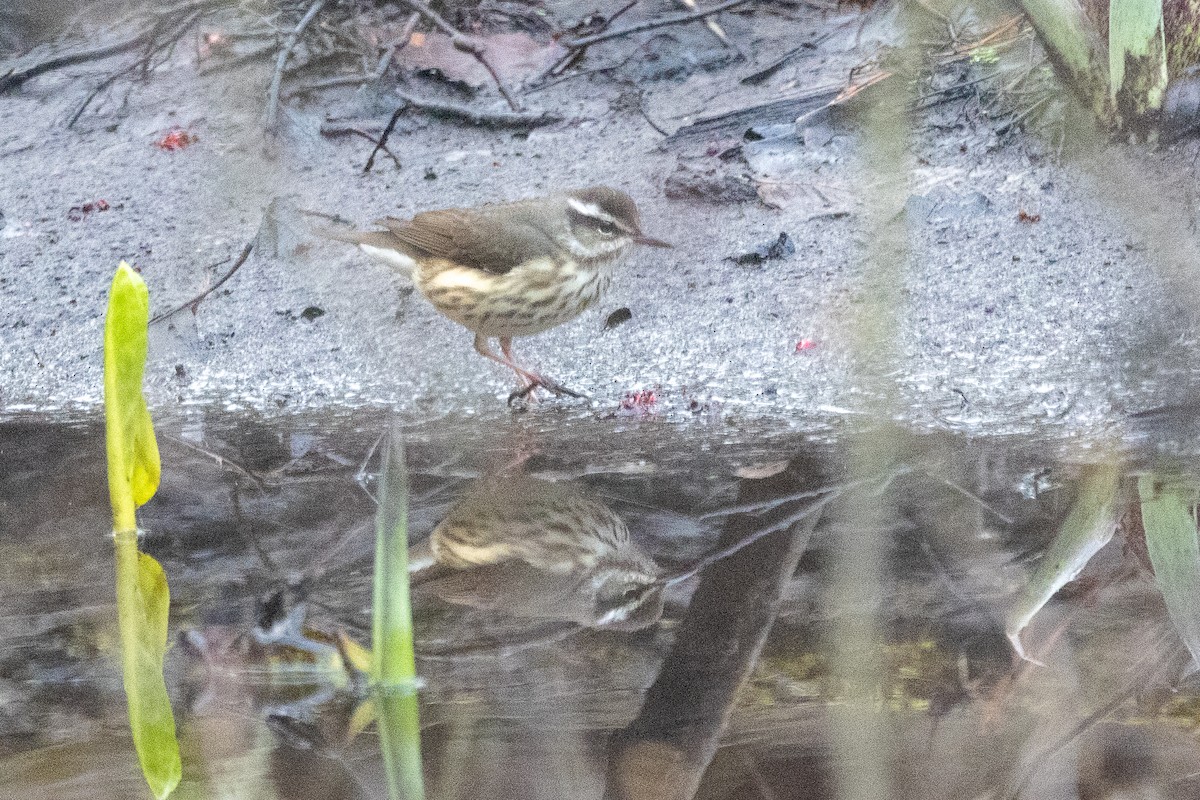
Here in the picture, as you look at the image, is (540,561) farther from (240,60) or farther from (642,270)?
(240,60)

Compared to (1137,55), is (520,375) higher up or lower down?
lower down

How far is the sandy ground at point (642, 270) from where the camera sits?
16.1 ft

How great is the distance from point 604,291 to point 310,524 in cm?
152

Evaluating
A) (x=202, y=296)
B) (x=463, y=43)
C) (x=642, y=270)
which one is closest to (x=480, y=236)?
(x=642, y=270)

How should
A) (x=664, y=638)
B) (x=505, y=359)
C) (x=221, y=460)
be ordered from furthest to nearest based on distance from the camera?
1. (x=505, y=359)
2. (x=221, y=460)
3. (x=664, y=638)

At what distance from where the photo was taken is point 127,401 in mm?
3494

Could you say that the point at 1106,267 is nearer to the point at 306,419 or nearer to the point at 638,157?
the point at 638,157

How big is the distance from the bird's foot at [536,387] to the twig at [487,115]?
6.99 ft

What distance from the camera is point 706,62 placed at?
707 cm

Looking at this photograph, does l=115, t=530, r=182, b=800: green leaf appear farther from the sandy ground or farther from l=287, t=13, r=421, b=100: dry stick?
l=287, t=13, r=421, b=100: dry stick

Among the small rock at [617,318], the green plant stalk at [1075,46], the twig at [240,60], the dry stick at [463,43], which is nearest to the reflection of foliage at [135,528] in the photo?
the small rock at [617,318]

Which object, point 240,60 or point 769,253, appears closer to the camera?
point 769,253

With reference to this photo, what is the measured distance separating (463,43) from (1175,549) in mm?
4593

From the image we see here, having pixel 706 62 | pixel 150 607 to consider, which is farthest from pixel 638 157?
pixel 150 607
